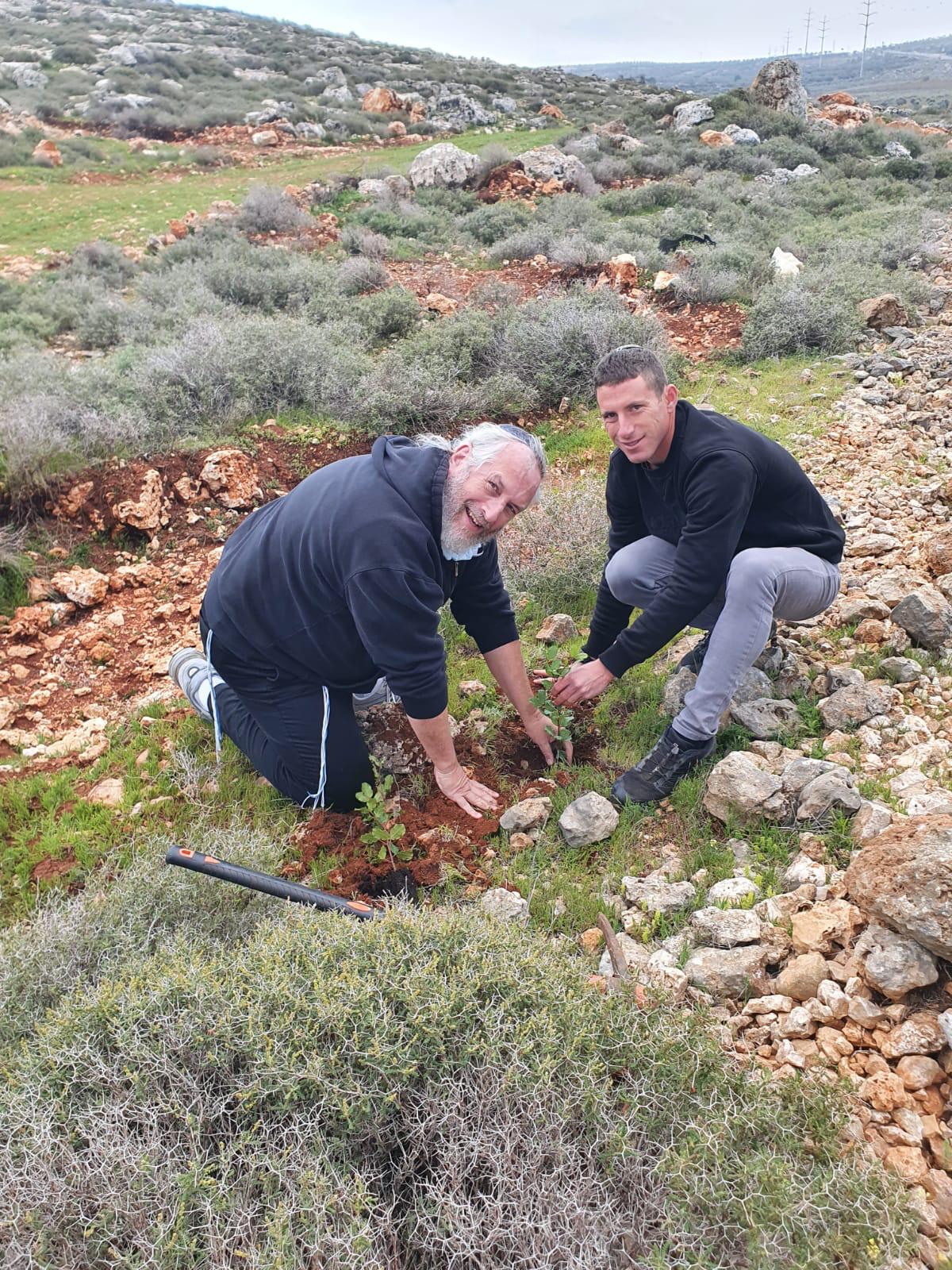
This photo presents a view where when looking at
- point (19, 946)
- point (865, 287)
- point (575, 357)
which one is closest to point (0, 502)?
point (19, 946)

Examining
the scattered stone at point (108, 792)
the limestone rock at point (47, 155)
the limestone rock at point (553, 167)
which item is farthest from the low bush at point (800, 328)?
the limestone rock at point (47, 155)

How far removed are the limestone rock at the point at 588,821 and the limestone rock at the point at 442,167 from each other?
1756cm

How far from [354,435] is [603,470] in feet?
6.96

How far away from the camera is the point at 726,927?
7.61ft

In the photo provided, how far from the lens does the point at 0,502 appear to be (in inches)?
213

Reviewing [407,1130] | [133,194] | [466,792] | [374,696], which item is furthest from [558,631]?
[133,194]

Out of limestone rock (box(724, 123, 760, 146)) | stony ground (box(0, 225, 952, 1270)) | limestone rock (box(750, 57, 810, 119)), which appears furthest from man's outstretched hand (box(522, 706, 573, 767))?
limestone rock (box(750, 57, 810, 119))

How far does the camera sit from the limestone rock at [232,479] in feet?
18.7

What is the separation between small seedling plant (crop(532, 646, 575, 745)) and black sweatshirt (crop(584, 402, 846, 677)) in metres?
0.30

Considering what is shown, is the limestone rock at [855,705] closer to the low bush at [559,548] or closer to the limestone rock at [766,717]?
the limestone rock at [766,717]

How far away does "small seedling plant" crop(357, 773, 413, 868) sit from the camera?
9.33 ft

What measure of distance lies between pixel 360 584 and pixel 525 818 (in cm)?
114

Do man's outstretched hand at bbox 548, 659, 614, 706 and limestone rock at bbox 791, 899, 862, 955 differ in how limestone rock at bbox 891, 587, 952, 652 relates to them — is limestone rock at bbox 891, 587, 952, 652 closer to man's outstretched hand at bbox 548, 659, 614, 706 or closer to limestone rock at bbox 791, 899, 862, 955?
man's outstretched hand at bbox 548, 659, 614, 706

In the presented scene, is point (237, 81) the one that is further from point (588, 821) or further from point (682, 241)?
point (588, 821)
